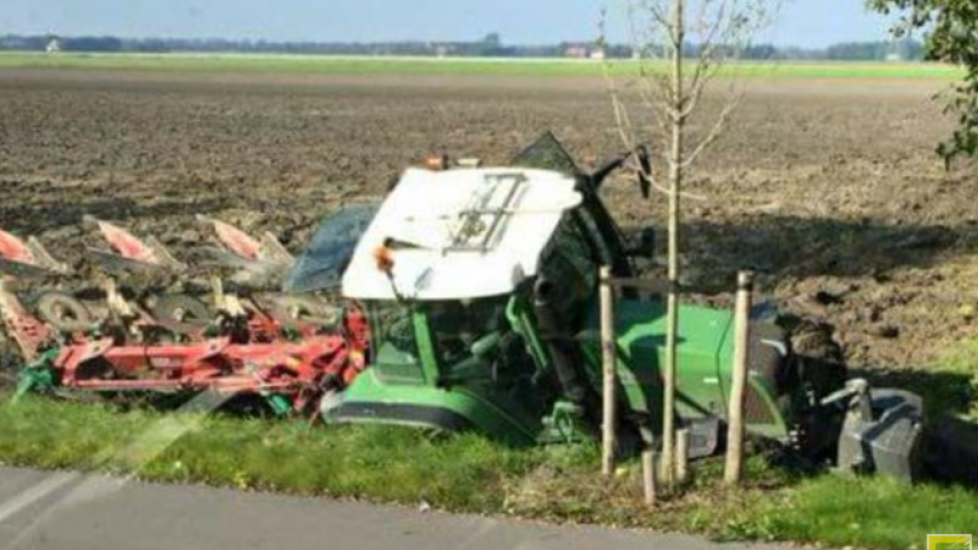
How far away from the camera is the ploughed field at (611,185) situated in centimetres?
1716

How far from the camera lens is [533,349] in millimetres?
9375

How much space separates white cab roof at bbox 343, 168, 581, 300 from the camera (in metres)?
9.12

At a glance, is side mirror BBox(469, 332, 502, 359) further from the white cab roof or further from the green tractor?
the white cab roof

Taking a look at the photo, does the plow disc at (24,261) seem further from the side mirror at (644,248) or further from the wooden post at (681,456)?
the wooden post at (681,456)

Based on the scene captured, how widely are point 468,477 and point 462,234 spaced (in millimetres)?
1552

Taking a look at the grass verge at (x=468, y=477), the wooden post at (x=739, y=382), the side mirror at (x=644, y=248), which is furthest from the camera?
the side mirror at (x=644, y=248)

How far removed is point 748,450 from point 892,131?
3636cm

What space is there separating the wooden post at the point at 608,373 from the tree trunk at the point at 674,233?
1.03 ft

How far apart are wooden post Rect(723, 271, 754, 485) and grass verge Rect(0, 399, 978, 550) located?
145 millimetres

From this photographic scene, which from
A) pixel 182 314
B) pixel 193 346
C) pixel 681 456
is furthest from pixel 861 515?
pixel 182 314

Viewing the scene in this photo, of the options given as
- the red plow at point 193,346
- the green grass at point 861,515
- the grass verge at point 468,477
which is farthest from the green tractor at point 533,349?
the red plow at point 193,346

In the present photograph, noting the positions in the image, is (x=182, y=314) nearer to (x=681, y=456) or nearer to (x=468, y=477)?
(x=468, y=477)

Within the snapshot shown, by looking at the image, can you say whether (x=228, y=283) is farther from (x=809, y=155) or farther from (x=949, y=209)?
(x=809, y=155)

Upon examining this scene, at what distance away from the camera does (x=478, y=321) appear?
372 inches
